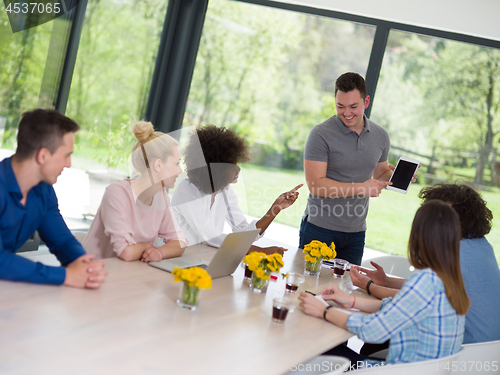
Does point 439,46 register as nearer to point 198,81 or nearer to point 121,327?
point 198,81

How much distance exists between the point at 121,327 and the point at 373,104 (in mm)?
3409

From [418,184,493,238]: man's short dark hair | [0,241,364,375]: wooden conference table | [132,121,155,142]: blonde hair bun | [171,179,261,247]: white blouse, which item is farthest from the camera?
[171,179,261,247]: white blouse

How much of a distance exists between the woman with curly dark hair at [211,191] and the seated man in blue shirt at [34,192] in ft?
2.67

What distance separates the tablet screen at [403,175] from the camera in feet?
9.44

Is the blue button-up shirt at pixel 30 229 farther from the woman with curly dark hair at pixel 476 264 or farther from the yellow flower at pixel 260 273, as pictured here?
the woman with curly dark hair at pixel 476 264

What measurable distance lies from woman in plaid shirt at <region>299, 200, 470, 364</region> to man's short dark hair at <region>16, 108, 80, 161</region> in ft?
4.21

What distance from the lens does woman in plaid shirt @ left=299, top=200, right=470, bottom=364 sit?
1.56m

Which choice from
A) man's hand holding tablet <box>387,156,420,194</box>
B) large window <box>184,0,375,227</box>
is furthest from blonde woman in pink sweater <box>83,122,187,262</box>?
large window <box>184,0,375,227</box>

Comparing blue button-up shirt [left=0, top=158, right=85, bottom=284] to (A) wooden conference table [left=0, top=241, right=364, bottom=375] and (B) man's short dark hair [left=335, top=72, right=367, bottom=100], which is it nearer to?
(A) wooden conference table [left=0, top=241, right=364, bottom=375]

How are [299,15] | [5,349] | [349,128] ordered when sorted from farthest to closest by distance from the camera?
[299,15] < [349,128] < [5,349]

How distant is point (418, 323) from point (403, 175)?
4.71ft

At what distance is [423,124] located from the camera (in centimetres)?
427

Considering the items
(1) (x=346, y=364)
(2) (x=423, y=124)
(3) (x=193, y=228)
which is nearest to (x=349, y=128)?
(3) (x=193, y=228)

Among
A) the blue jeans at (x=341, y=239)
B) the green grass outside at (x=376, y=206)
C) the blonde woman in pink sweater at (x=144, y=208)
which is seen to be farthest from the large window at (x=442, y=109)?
the blonde woman in pink sweater at (x=144, y=208)
